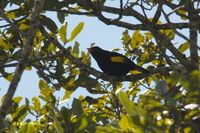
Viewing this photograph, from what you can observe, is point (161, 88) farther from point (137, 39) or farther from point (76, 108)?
point (137, 39)

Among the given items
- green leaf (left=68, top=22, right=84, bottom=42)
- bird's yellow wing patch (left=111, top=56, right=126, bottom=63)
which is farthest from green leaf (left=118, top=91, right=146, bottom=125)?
bird's yellow wing patch (left=111, top=56, right=126, bottom=63)

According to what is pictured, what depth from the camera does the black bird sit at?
18.1ft

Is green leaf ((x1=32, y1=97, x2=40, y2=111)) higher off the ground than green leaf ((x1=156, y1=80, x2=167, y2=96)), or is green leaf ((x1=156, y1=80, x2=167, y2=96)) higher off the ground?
green leaf ((x1=156, y1=80, x2=167, y2=96))

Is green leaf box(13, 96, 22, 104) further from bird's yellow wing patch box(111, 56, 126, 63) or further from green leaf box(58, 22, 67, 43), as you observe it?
bird's yellow wing patch box(111, 56, 126, 63)

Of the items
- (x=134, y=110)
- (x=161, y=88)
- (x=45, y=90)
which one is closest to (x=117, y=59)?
(x=45, y=90)

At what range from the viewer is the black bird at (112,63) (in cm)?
551

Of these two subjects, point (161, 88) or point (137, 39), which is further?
point (137, 39)

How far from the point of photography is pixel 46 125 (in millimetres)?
4672

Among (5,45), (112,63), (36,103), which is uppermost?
(5,45)

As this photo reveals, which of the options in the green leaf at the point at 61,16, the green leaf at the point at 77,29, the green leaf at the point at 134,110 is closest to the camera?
the green leaf at the point at 134,110

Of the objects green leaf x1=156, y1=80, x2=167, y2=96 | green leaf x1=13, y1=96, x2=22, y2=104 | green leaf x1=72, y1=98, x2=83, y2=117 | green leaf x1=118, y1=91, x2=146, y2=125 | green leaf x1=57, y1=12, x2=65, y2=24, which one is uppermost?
green leaf x1=57, y1=12, x2=65, y2=24

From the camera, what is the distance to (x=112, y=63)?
6098 mm

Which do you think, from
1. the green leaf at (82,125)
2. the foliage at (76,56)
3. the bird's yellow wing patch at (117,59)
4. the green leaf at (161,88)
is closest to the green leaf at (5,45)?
the foliage at (76,56)

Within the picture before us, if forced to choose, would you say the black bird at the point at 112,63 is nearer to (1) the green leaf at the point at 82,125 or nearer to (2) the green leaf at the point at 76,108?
(2) the green leaf at the point at 76,108
